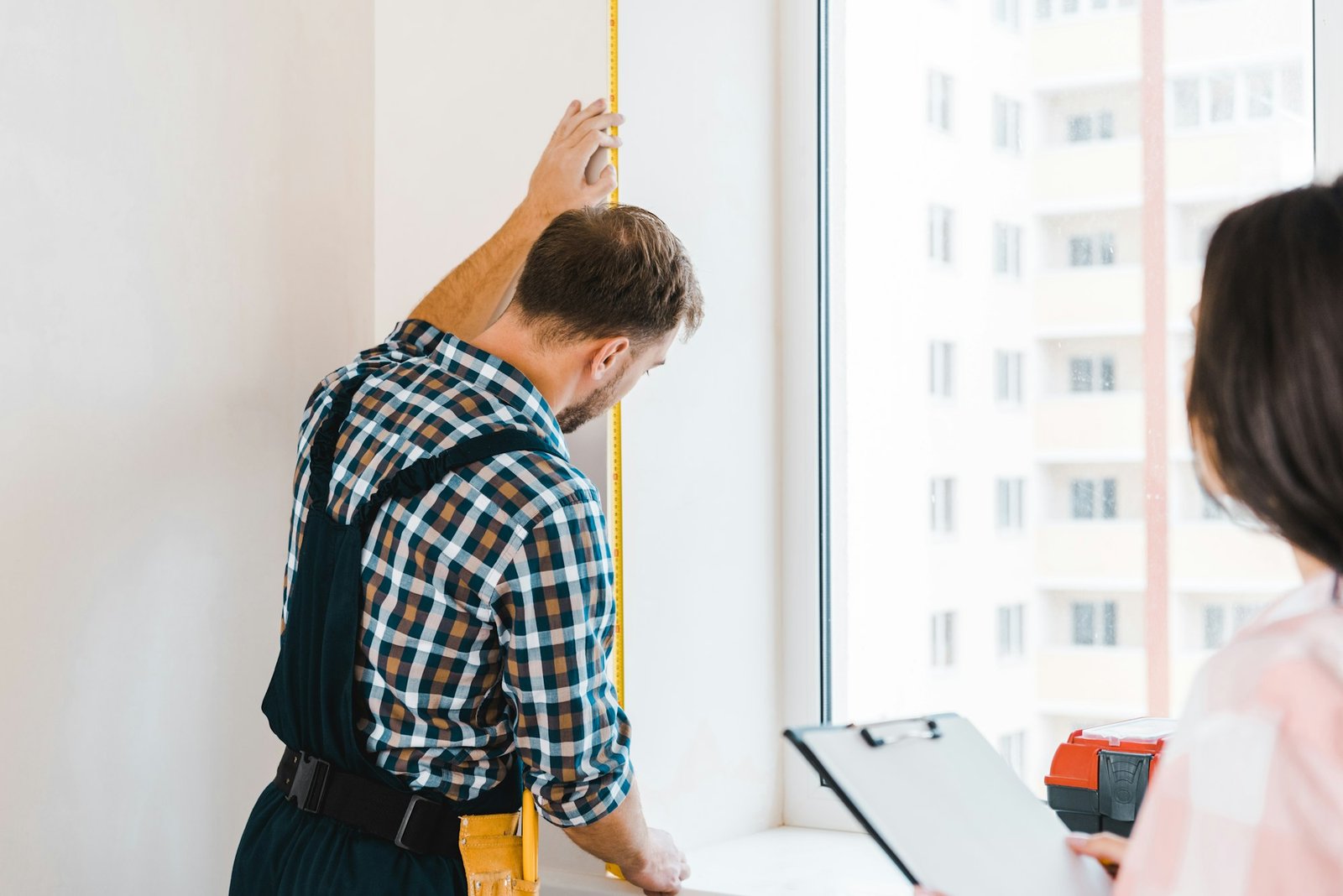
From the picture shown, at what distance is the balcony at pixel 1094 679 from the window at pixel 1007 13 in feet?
2.84

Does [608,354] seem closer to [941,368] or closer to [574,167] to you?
[574,167]

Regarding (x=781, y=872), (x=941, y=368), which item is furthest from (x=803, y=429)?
(x=781, y=872)

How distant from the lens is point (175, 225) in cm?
154

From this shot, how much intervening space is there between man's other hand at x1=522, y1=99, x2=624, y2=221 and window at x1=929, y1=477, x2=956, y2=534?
646 millimetres

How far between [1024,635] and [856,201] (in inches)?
27.0

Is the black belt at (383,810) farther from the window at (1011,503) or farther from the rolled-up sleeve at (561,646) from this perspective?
the window at (1011,503)

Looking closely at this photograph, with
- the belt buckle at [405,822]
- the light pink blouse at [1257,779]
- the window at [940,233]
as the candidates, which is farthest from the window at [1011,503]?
the light pink blouse at [1257,779]

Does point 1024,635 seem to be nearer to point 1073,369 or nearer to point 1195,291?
point 1073,369

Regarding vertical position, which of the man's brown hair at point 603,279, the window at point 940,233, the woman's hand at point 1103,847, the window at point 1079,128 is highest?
the window at point 1079,128

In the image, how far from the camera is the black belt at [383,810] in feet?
4.09

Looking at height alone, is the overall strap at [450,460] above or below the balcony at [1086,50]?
below

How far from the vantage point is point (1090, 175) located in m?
1.64

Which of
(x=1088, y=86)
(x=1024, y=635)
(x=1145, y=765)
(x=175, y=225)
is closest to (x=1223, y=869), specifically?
(x=1145, y=765)

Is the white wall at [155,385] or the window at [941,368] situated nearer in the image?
the white wall at [155,385]
